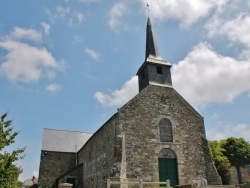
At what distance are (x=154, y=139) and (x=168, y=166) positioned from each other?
2137 mm

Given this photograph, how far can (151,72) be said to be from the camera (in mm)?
20875

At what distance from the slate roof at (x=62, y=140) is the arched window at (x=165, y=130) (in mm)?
17452

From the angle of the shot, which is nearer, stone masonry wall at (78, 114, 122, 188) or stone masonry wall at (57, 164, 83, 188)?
stone masonry wall at (78, 114, 122, 188)

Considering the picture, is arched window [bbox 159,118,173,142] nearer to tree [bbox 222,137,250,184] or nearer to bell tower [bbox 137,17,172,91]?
bell tower [bbox 137,17,172,91]

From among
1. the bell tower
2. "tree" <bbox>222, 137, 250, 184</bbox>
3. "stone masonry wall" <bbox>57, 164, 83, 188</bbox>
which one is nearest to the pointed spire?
the bell tower

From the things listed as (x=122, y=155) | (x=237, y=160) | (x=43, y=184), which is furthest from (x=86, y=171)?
(x=237, y=160)

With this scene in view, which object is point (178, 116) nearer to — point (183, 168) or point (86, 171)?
point (183, 168)

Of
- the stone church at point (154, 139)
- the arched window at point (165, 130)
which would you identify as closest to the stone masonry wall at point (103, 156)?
the stone church at point (154, 139)

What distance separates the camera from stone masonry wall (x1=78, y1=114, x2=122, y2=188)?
16719 millimetres

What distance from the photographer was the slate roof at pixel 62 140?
106 ft

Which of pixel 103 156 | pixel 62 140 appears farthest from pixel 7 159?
pixel 62 140

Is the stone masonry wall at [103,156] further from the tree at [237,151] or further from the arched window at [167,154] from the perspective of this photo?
the tree at [237,151]

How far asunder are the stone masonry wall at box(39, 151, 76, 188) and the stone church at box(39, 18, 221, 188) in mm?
9417

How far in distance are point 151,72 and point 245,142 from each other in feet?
52.7
